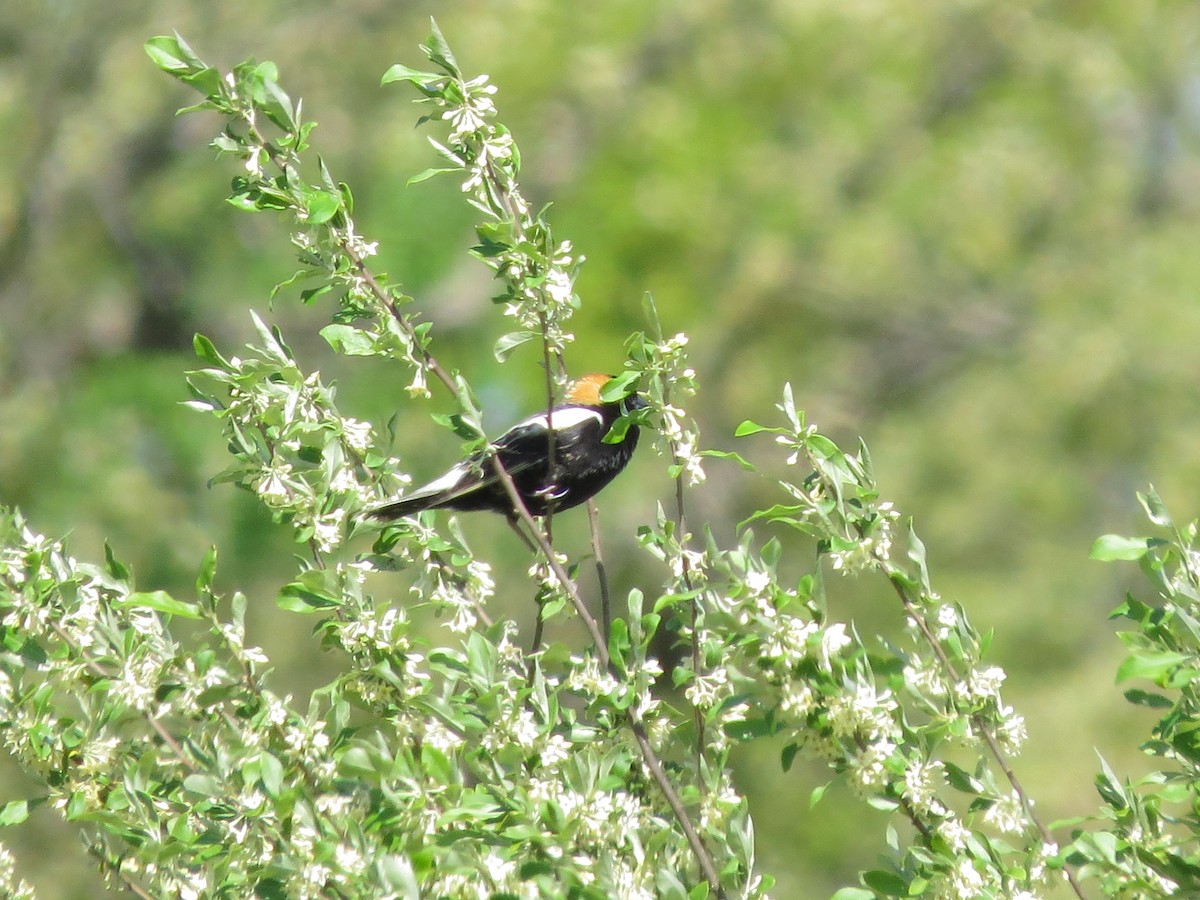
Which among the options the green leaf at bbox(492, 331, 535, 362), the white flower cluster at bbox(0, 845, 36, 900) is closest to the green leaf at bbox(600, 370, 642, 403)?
the green leaf at bbox(492, 331, 535, 362)

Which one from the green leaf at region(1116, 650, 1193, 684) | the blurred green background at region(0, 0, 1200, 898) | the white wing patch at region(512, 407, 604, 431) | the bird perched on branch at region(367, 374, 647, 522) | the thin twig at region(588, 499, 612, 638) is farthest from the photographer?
the blurred green background at region(0, 0, 1200, 898)

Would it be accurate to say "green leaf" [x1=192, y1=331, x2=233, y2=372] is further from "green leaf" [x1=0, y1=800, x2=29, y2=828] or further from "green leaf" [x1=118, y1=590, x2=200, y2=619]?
"green leaf" [x1=0, y1=800, x2=29, y2=828]

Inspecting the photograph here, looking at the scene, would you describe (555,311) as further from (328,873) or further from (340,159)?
(340,159)

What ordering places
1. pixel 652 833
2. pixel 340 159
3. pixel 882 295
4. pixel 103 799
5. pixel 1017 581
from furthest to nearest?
pixel 1017 581, pixel 882 295, pixel 340 159, pixel 103 799, pixel 652 833

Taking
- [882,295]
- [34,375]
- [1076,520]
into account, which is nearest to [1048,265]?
[882,295]

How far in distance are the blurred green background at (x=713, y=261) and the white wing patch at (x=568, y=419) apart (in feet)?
15.6

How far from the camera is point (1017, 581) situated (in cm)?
1270

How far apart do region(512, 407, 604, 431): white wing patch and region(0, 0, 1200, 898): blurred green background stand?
15.6 ft

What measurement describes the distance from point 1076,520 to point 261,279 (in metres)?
8.10

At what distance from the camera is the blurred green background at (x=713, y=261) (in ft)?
30.3

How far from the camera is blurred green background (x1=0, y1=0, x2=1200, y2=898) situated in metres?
9.23

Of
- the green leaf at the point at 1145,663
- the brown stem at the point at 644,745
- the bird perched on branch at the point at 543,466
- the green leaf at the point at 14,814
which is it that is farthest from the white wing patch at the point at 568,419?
the green leaf at the point at 1145,663

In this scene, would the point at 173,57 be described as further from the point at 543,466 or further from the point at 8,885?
the point at 543,466

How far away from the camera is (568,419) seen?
13.1 feet
